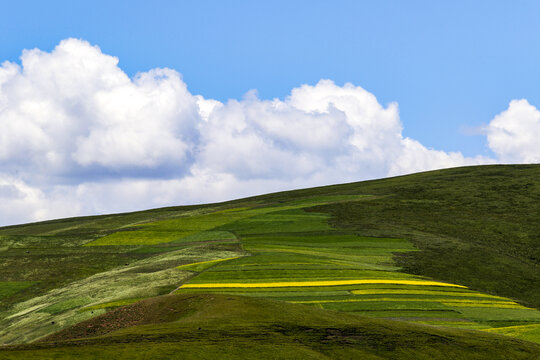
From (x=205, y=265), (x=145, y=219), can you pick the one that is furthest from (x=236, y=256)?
(x=145, y=219)

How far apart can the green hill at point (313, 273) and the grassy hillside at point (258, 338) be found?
146mm

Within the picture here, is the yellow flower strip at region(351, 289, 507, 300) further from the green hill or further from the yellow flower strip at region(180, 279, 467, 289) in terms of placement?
the yellow flower strip at region(180, 279, 467, 289)

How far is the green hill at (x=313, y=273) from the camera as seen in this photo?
2870cm

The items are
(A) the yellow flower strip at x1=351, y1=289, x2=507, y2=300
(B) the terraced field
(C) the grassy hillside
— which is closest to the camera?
(C) the grassy hillside

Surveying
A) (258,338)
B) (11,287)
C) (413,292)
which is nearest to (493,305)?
(413,292)

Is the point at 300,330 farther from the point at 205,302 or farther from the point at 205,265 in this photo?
the point at 205,265

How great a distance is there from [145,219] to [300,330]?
101641 mm

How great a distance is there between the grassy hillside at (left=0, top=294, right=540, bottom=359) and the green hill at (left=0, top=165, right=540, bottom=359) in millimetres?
146

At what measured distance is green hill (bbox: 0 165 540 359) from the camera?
94.2 feet

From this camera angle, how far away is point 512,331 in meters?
38.9

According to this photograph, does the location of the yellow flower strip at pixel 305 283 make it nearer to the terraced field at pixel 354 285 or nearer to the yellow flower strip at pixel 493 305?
the terraced field at pixel 354 285

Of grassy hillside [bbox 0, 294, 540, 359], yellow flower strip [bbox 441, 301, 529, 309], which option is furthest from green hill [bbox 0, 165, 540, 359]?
yellow flower strip [bbox 441, 301, 529, 309]

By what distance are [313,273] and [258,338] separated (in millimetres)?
33393

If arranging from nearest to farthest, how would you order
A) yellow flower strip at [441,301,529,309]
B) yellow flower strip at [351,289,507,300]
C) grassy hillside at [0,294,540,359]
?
grassy hillside at [0,294,540,359] < yellow flower strip at [441,301,529,309] < yellow flower strip at [351,289,507,300]
